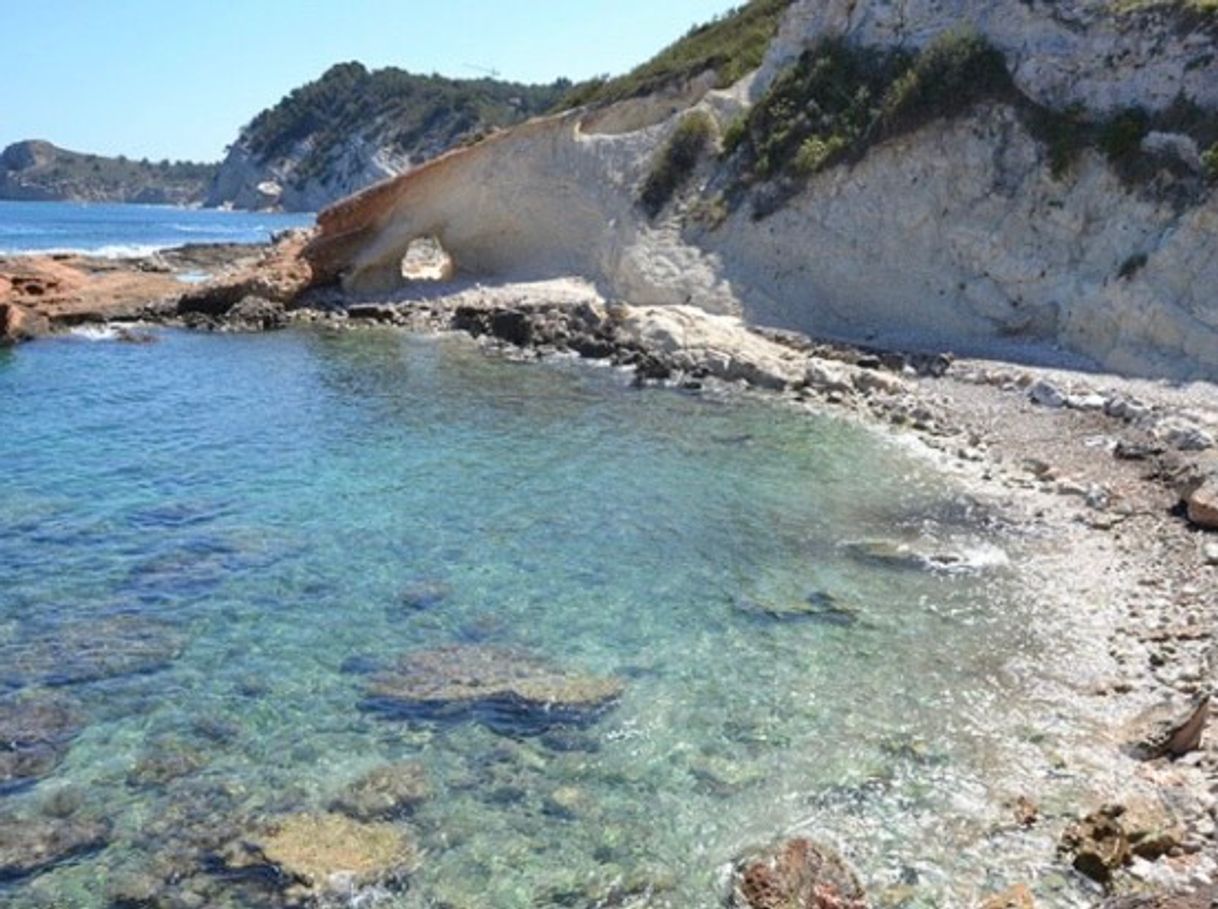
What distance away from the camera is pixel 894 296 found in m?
31.0

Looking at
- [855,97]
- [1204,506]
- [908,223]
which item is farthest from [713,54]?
[1204,506]

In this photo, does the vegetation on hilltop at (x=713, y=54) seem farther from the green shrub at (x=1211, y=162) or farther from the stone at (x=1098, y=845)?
the stone at (x=1098, y=845)

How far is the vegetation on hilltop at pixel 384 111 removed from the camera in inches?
5792

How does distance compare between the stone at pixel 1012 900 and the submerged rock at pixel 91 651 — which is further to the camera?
the submerged rock at pixel 91 651

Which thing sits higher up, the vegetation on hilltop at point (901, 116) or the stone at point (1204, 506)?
the vegetation on hilltop at point (901, 116)

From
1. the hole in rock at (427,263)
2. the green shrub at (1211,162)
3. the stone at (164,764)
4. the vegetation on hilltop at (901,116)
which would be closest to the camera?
→ the stone at (164,764)

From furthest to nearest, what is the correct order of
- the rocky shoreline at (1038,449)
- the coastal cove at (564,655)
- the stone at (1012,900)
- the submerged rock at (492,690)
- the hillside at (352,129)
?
the hillside at (352,129) → the submerged rock at (492,690) → the coastal cove at (564,655) → the rocky shoreline at (1038,449) → the stone at (1012,900)

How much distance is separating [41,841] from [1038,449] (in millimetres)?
17924

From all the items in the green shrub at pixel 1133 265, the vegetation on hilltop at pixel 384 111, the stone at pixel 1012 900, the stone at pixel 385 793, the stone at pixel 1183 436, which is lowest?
the stone at pixel 385 793

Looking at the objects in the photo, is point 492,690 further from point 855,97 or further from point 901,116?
point 855,97

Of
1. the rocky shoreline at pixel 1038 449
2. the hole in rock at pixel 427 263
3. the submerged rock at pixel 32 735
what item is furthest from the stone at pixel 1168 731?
the hole in rock at pixel 427 263

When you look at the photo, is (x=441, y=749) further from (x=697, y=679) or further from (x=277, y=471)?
(x=277, y=471)

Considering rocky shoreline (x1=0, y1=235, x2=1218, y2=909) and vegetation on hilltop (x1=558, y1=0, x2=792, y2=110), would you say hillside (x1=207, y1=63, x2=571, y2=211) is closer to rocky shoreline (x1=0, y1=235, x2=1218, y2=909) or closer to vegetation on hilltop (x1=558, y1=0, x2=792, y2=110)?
vegetation on hilltop (x1=558, y1=0, x2=792, y2=110)

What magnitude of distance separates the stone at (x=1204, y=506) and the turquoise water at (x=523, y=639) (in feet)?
9.62
